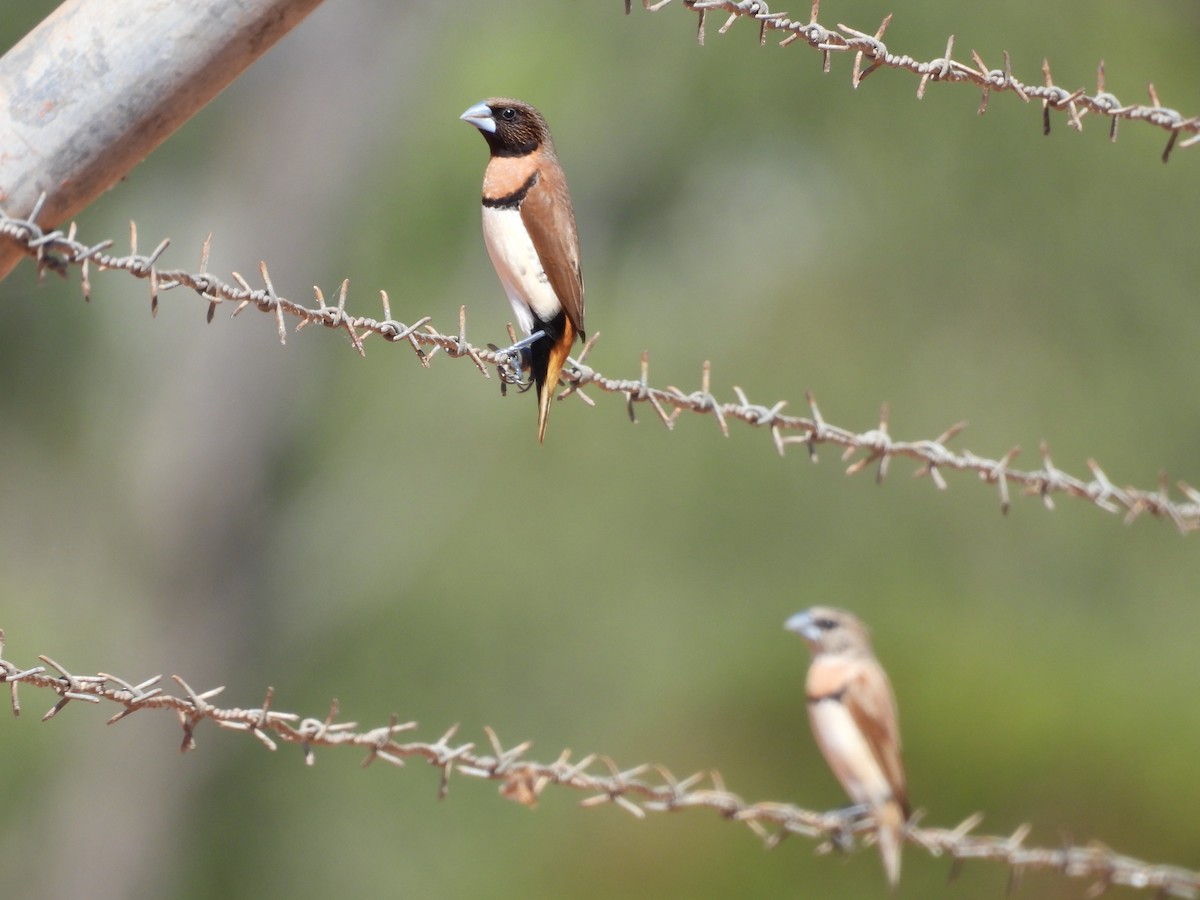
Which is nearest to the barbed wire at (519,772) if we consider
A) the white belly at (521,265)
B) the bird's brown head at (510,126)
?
the white belly at (521,265)

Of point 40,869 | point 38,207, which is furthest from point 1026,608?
point 38,207

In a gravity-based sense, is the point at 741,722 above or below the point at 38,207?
above

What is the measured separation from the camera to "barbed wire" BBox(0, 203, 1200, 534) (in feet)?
6.10

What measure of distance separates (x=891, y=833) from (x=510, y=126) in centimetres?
162

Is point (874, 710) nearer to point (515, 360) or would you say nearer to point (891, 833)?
point (891, 833)

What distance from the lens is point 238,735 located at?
10148 millimetres

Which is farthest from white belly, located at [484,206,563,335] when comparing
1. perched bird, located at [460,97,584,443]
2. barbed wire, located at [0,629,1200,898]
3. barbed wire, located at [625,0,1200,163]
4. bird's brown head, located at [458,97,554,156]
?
barbed wire, located at [0,629,1200,898]

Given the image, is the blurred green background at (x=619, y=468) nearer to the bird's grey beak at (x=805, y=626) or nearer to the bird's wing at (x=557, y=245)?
the bird's grey beak at (x=805, y=626)

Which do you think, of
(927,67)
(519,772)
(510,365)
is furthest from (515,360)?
(927,67)

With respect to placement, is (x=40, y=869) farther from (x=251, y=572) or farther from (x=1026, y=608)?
(x=1026, y=608)

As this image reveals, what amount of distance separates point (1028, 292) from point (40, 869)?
7848 mm

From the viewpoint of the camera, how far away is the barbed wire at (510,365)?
6.10ft

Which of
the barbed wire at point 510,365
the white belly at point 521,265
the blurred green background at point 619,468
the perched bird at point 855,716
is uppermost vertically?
the blurred green background at point 619,468

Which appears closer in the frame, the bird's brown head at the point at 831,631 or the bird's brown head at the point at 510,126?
the bird's brown head at the point at 510,126
